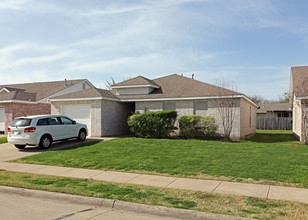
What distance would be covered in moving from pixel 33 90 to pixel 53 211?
2741cm

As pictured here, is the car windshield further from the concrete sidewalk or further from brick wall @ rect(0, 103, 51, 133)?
brick wall @ rect(0, 103, 51, 133)

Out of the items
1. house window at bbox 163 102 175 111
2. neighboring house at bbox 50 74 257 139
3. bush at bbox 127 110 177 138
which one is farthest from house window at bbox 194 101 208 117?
bush at bbox 127 110 177 138

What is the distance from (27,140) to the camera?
1371 centimetres

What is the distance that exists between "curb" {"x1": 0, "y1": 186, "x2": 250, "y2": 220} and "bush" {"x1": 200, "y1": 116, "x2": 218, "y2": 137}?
12378 millimetres

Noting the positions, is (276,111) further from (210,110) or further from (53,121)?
(53,121)

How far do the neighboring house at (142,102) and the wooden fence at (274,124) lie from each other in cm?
1838

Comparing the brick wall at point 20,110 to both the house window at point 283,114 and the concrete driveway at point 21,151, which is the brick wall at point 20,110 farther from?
the house window at point 283,114

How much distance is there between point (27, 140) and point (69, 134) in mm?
2555

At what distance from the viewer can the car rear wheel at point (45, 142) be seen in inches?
556

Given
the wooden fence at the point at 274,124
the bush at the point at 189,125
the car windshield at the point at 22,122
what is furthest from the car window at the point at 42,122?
the wooden fence at the point at 274,124

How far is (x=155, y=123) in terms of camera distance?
17.7 m

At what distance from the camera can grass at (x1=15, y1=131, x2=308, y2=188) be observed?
27.3 ft

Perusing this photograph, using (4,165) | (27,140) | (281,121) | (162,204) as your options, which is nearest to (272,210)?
(162,204)

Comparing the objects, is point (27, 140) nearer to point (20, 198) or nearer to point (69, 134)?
point (69, 134)
